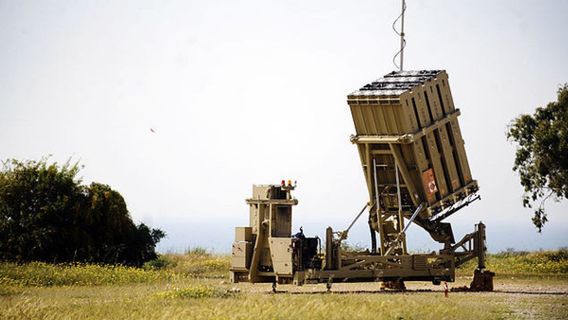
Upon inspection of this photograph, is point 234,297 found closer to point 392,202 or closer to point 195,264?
point 392,202

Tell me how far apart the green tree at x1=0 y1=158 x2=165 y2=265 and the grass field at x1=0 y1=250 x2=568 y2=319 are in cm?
196

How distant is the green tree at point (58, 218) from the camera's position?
36.1 m

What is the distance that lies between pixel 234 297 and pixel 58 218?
1289 centimetres

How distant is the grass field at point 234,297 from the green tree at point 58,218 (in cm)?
196

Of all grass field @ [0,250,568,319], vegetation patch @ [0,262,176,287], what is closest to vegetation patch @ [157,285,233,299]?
grass field @ [0,250,568,319]

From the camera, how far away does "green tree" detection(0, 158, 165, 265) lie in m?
36.1

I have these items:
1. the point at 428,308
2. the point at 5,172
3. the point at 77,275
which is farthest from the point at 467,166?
the point at 5,172

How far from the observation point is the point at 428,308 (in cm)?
2258

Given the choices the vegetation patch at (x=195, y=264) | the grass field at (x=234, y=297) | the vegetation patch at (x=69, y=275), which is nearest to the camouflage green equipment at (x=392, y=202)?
the grass field at (x=234, y=297)

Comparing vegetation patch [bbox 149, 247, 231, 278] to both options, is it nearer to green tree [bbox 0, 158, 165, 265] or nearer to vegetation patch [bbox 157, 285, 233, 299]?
green tree [bbox 0, 158, 165, 265]

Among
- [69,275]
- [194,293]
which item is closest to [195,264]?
[69,275]

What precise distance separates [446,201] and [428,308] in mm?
8219

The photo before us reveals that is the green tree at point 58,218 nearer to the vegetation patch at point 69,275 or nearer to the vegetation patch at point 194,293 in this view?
the vegetation patch at point 69,275

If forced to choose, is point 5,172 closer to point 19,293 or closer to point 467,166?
point 19,293
